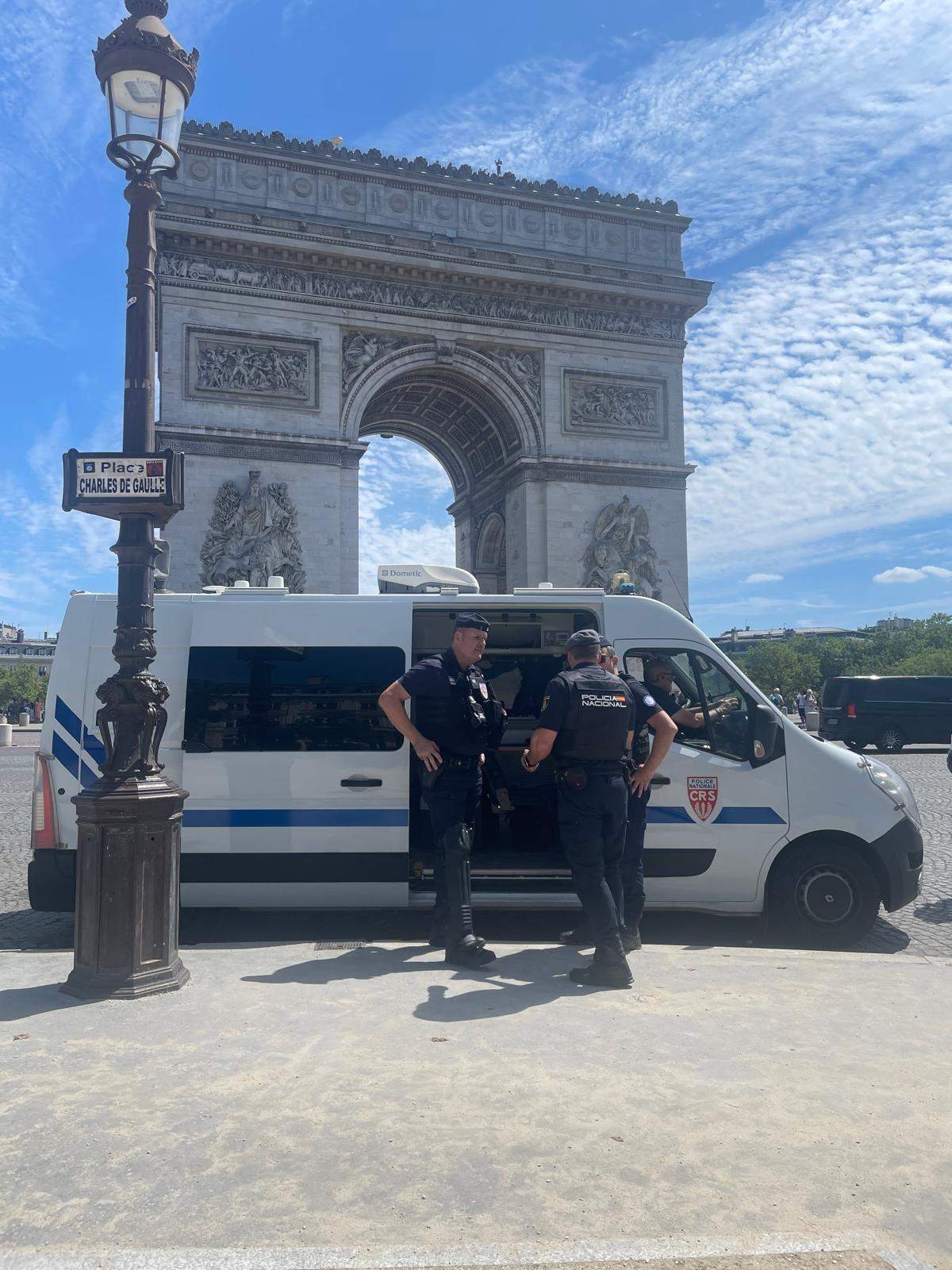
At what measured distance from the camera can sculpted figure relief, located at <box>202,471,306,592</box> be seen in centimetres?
2206

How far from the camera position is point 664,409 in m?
26.3

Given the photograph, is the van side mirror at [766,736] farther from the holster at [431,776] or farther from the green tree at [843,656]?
the green tree at [843,656]

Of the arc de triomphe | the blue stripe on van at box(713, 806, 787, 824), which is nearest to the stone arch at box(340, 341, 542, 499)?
the arc de triomphe

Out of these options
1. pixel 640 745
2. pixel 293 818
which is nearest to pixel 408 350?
pixel 293 818

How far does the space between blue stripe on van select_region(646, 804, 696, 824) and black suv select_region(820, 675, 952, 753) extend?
18.6 metres

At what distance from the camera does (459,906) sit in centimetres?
472

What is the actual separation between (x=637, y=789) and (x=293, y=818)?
2165 mm

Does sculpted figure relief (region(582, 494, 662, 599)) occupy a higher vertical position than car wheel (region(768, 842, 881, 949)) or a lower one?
higher

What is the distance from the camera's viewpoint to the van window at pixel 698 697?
6.03 meters

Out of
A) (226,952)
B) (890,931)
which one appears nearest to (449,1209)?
(226,952)

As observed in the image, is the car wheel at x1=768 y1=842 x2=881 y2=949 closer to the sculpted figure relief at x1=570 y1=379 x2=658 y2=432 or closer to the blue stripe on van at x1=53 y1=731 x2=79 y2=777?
the blue stripe on van at x1=53 y1=731 x2=79 y2=777

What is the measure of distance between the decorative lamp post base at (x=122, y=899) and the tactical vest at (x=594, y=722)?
189 cm

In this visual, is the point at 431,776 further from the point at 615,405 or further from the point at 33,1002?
the point at 615,405

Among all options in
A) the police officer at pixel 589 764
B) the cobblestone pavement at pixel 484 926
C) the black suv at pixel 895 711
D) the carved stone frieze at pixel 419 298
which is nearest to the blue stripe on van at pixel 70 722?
the cobblestone pavement at pixel 484 926
